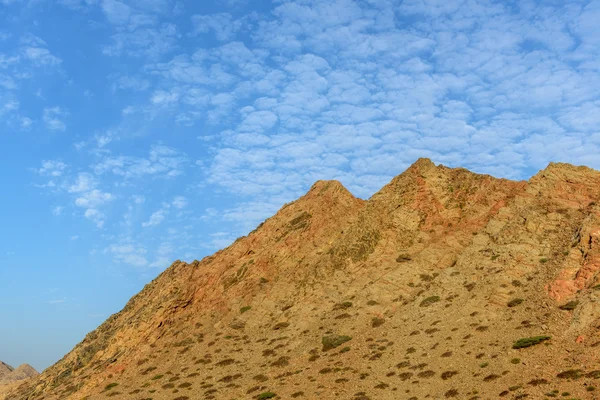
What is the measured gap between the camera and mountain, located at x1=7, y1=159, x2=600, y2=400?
50.3 metres

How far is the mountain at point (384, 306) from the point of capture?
50.3 m

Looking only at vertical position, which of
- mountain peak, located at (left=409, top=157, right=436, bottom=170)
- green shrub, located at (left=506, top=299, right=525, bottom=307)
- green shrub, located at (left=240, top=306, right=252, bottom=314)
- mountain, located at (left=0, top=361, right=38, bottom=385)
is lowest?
green shrub, located at (left=506, top=299, right=525, bottom=307)

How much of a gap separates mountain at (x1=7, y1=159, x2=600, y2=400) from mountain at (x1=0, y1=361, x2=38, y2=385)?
47.1m

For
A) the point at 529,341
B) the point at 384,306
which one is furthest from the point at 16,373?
the point at 529,341

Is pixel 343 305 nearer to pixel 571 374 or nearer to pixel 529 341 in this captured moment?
pixel 529 341

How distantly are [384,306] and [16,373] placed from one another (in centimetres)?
11075

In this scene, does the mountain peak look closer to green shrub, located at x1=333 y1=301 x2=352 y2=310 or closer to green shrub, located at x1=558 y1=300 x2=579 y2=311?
green shrub, located at x1=333 y1=301 x2=352 y2=310

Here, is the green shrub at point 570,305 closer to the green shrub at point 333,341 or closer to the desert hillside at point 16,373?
the green shrub at point 333,341

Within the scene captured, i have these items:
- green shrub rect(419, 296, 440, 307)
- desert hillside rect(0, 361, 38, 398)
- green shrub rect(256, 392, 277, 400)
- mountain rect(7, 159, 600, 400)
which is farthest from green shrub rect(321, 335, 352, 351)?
desert hillside rect(0, 361, 38, 398)

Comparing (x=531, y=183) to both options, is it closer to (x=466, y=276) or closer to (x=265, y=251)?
(x=466, y=276)

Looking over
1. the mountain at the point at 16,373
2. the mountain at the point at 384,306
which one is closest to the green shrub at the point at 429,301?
the mountain at the point at 384,306

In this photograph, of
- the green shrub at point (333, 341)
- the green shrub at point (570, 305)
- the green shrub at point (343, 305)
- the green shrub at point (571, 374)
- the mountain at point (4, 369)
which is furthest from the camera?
the mountain at point (4, 369)

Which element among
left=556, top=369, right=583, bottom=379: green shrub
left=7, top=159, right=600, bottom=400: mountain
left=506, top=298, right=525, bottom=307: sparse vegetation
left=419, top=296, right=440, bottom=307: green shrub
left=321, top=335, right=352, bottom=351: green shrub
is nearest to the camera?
left=556, top=369, right=583, bottom=379: green shrub

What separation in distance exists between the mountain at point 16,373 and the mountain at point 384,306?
154 ft
